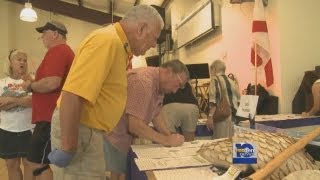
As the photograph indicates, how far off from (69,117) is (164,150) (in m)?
0.51

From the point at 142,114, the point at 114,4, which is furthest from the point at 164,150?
the point at 114,4

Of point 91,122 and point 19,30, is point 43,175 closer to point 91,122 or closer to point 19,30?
point 91,122

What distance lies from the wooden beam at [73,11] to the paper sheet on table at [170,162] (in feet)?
27.8

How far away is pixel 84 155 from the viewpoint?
56.6 inches

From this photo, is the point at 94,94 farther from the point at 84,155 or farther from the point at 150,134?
the point at 150,134

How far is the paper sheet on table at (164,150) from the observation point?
153cm

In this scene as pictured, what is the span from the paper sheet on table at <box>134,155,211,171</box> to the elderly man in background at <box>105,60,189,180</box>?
34 centimetres

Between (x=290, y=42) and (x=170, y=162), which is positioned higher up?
(x=290, y=42)

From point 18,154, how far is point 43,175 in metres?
0.54

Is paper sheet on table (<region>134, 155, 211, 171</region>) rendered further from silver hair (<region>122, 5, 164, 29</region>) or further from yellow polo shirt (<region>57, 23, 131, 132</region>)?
silver hair (<region>122, 5, 164, 29</region>)


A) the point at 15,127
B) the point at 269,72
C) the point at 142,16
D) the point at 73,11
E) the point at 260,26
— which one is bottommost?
the point at 15,127

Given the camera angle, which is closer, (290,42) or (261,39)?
(261,39)

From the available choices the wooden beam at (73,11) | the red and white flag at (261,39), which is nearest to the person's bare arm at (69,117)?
the red and white flag at (261,39)

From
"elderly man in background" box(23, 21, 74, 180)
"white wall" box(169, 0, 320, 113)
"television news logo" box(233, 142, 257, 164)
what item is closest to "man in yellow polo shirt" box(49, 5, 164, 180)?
"television news logo" box(233, 142, 257, 164)
